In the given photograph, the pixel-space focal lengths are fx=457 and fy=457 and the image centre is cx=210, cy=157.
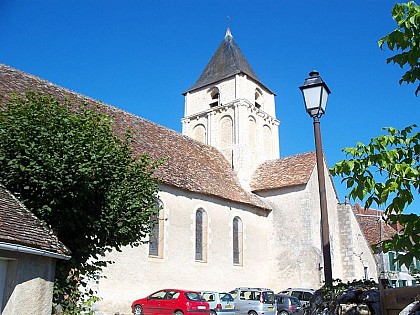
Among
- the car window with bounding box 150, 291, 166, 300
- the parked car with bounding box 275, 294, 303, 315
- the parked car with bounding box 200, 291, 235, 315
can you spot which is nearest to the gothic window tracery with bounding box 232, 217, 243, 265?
the parked car with bounding box 275, 294, 303, 315

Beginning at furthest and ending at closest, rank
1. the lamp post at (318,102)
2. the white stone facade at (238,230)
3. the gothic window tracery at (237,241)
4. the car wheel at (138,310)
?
the gothic window tracery at (237,241) → the white stone facade at (238,230) → the car wheel at (138,310) → the lamp post at (318,102)

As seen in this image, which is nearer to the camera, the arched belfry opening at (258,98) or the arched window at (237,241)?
the arched window at (237,241)

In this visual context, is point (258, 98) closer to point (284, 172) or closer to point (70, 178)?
point (284, 172)

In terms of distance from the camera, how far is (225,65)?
110ft

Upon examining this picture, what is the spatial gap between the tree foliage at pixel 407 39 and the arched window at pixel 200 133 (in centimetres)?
2795

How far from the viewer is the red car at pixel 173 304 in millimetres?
17359

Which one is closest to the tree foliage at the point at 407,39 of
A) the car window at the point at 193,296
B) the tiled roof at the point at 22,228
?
the tiled roof at the point at 22,228

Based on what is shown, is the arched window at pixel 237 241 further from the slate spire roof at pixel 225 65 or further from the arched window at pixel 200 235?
the slate spire roof at pixel 225 65

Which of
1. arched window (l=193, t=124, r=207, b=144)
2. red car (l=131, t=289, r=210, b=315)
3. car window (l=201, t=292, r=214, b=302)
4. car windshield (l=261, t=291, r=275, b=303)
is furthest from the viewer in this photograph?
arched window (l=193, t=124, r=207, b=144)

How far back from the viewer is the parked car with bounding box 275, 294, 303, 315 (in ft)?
66.4

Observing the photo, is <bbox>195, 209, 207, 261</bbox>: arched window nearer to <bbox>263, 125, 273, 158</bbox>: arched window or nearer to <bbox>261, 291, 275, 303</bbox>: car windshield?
<bbox>261, 291, 275, 303</bbox>: car windshield

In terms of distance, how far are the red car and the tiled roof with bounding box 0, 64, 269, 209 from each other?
493cm

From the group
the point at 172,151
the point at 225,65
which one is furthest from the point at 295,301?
the point at 225,65

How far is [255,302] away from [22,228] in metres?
13.6
